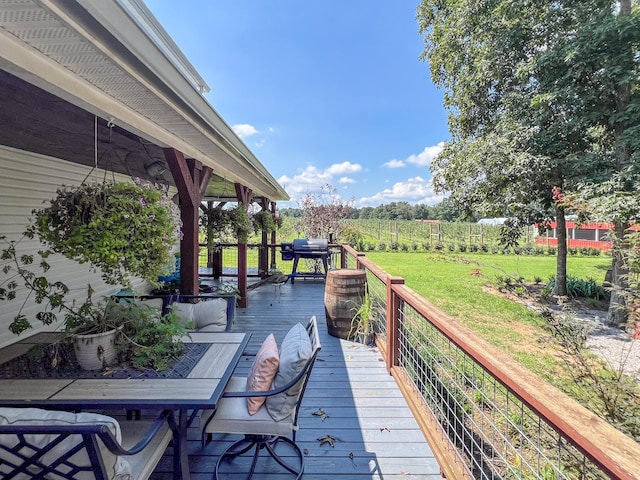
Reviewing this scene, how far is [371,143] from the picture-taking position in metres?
21.1

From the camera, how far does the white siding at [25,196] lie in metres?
3.51

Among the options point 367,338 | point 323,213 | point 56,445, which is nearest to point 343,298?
point 367,338

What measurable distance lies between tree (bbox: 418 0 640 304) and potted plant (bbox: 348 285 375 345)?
5.31 meters

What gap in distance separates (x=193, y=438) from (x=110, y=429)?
136cm

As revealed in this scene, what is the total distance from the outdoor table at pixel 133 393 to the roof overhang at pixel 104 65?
60.1 inches

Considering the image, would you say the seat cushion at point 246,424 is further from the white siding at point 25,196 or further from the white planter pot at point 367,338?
the white siding at point 25,196

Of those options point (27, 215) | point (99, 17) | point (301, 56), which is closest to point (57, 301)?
point (99, 17)

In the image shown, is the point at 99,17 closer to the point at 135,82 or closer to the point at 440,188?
the point at 135,82

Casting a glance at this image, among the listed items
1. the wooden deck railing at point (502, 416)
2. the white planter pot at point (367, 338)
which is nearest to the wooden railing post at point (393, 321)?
the wooden deck railing at point (502, 416)

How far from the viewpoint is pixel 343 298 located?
4191 mm

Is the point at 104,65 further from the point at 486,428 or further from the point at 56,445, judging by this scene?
the point at 486,428

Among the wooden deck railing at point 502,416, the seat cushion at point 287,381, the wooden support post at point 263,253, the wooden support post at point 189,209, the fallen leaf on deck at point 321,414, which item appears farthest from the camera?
the wooden support post at point 263,253

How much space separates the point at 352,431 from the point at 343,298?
6.27 ft

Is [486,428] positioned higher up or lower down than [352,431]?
lower down
